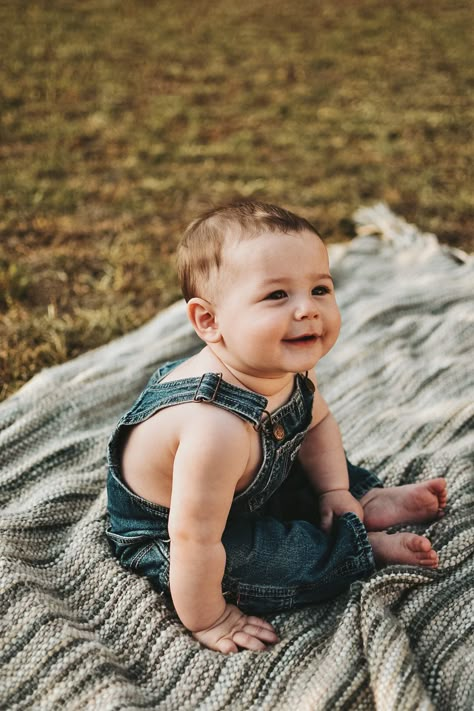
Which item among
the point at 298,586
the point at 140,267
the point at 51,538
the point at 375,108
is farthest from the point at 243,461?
the point at 375,108

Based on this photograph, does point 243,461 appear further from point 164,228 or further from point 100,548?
point 164,228

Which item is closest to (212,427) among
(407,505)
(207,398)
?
(207,398)

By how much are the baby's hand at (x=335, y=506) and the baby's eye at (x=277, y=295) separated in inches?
19.9

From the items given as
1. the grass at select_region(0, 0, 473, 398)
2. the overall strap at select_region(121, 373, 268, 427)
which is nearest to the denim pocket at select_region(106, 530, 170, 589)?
the overall strap at select_region(121, 373, 268, 427)

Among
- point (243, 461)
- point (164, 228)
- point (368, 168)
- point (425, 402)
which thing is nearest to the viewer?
point (243, 461)

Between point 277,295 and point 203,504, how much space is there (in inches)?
15.3

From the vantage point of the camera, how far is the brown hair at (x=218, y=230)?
1.37 metres

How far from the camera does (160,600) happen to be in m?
1.46

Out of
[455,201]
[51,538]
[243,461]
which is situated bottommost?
[455,201]

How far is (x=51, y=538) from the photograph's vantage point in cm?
163

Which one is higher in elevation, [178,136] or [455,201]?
[178,136]

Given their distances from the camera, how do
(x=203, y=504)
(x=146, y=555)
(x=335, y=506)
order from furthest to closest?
(x=335, y=506) → (x=146, y=555) → (x=203, y=504)

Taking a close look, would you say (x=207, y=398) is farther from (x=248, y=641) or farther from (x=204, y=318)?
(x=248, y=641)

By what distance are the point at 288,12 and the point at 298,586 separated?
662 cm
